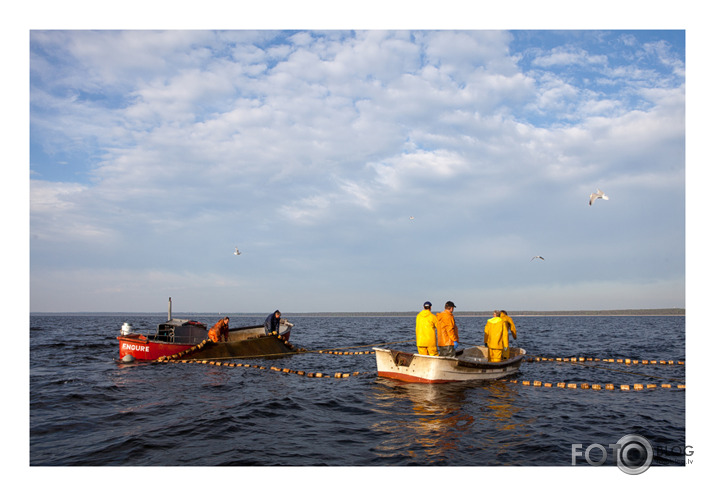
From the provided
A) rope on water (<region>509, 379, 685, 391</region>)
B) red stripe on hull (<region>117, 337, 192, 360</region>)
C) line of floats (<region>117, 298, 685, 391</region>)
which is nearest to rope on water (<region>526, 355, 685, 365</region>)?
line of floats (<region>117, 298, 685, 391</region>)

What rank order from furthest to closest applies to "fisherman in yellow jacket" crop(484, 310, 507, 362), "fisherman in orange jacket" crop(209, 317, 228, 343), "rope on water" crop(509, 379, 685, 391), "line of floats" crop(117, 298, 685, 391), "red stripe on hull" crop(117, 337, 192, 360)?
"fisherman in orange jacket" crop(209, 317, 228, 343) → "red stripe on hull" crop(117, 337, 192, 360) → "fisherman in yellow jacket" crop(484, 310, 507, 362) → "rope on water" crop(509, 379, 685, 391) → "line of floats" crop(117, 298, 685, 391)

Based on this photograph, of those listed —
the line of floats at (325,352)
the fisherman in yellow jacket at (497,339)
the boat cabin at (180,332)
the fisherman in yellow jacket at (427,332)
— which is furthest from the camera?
the boat cabin at (180,332)

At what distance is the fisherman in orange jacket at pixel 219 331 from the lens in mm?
22688

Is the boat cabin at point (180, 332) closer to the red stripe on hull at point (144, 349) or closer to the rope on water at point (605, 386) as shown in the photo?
the red stripe on hull at point (144, 349)

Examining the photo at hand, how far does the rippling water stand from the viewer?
8.55 meters

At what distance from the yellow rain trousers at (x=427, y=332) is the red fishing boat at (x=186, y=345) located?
11.9 m

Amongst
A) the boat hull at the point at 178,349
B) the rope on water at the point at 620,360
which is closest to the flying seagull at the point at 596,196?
the rope on water at the point at 620,360

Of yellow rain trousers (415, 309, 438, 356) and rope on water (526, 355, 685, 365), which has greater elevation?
yellow rain trousers (415, 309, 438, 356)

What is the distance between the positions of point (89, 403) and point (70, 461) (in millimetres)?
5765

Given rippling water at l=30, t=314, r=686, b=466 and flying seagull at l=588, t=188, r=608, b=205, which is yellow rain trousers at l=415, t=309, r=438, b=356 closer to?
rippling water at l=30, t=314, r=686, b=466

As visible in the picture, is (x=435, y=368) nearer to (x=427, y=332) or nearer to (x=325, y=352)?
(x=427, y=332)

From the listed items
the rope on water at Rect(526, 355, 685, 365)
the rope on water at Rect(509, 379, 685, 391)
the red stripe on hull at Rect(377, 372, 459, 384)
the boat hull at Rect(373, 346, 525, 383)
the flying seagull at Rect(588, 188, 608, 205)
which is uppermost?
the flying seagull at Rect(588, 188, 608, 205)

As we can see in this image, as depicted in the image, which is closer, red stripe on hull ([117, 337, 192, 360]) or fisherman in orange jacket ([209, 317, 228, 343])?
red stripe on hull ([117, 337, 192, 360])

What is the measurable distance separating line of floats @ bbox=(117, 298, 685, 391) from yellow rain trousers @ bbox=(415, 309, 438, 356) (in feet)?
1.08
